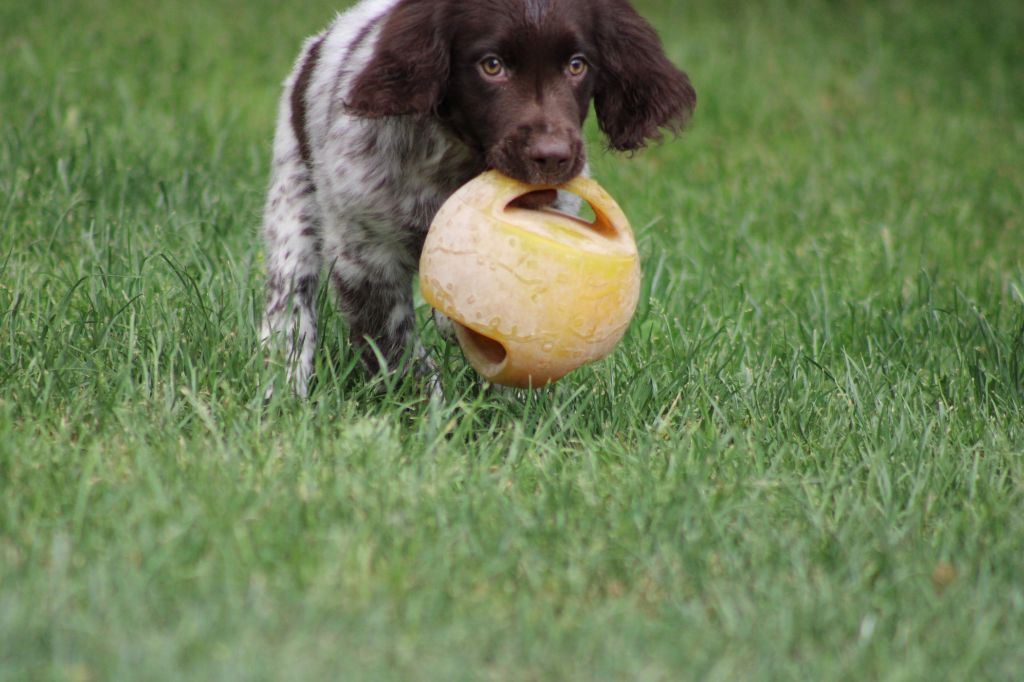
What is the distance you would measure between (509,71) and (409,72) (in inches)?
9.8

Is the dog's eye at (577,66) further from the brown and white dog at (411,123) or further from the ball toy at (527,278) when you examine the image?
the ball toy at (527,278)

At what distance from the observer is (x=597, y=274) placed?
3068 mm

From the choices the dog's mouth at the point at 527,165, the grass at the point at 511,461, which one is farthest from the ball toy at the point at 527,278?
the grass at the point at 511,461

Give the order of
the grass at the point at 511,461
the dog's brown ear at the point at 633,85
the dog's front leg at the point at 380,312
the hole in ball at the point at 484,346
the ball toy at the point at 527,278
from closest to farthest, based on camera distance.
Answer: the grass at the point at 511,461 < the ball toy at the point at 527,278 < the hole in ball at the point at 484,346 < the dog's brown ear at the point at 633,85 < the dog's front leg at the point at 380,312

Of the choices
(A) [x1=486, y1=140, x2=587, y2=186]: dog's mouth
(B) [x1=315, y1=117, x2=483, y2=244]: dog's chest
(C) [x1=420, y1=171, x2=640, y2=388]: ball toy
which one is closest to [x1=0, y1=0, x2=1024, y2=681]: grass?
(C) [x1=420, y1=171, x2=640, y2=388]: ball toy

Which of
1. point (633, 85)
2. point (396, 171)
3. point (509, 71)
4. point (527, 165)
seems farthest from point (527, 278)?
point (633, 85)

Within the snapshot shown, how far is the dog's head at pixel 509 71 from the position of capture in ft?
10.4

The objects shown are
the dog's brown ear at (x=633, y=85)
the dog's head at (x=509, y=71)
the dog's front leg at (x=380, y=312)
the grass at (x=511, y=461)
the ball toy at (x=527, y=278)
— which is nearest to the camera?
the grass at (x=511, y=461)

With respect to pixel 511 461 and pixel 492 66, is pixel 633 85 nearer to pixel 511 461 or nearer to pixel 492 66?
pixel 492 66

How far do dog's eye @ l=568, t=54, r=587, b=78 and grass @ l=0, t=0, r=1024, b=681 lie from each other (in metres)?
0.80

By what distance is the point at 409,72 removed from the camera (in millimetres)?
3305

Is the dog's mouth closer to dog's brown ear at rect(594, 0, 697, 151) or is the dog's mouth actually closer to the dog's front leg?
dog's brown ear at rect(594, 0, 697, 151)

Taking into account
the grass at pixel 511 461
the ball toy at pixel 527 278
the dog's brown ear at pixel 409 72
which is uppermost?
the dog's brown ear at pixel 409 72

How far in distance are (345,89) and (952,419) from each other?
182 cm
